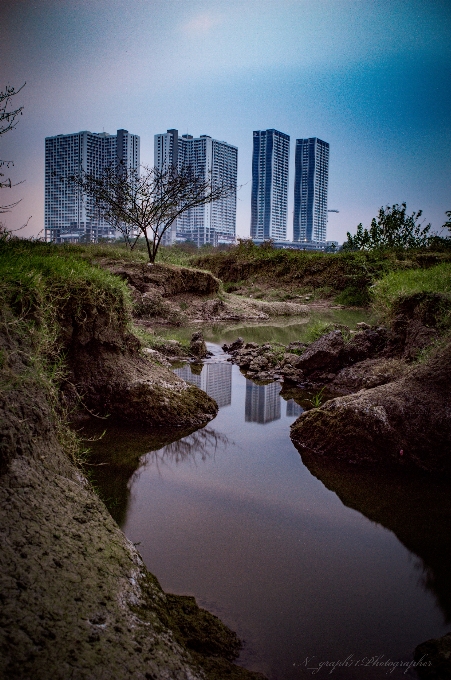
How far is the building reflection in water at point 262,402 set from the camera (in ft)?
20.1

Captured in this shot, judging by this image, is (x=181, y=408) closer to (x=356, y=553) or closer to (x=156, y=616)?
(x=356, y=553)

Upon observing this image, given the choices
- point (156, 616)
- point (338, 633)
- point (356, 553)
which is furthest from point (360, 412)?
point (156, 616)

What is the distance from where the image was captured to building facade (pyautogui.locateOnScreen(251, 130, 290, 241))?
160ft

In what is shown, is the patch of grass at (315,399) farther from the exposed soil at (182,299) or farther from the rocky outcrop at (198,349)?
the exposed soil at (182,299)

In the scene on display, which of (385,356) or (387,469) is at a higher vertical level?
(385,356)

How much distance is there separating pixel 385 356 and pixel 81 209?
19143mm

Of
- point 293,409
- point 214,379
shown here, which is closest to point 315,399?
point 293,409

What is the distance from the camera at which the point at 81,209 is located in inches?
920

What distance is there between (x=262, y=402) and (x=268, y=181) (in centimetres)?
4499

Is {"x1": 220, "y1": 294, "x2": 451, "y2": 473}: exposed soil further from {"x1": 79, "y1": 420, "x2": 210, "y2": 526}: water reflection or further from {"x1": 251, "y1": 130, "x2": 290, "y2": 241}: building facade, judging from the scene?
{"x1": 251, "y1": 130, "x2": 290, "y2": 241}: building facade

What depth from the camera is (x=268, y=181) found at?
48969mm

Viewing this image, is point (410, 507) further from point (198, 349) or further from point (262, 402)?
point (198, 349)

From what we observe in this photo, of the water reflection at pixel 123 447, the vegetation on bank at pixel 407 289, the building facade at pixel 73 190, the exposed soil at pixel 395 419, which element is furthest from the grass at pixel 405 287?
the building facade at pixel 73 190

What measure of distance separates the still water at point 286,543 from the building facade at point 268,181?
44972mm
